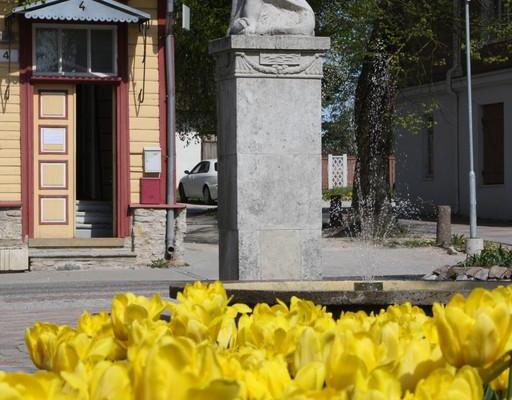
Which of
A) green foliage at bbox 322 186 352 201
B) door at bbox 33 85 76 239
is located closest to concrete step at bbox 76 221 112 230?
door at bbox 33 85 76 239

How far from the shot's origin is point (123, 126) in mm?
19203

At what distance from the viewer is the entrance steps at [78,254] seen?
18.6 m

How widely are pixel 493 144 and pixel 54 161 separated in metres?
16.7

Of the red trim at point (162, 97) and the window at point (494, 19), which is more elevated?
the window at point (494, 19)

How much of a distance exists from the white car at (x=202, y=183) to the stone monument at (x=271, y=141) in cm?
3355

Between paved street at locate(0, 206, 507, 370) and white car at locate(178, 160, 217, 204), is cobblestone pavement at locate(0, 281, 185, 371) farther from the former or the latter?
white car at locate(178, 160, 217, 204)

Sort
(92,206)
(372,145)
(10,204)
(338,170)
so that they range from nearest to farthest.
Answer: (10,204) < (92,206) < (372,145) < (338,170)

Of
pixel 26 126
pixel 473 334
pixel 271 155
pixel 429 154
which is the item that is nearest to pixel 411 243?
pixel 26 126

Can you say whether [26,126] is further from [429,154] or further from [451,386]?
[429,154]

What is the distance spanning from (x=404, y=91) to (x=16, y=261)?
2073 cm

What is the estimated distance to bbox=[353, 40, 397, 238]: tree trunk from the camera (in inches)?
1040

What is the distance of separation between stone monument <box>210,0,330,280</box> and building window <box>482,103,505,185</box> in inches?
882

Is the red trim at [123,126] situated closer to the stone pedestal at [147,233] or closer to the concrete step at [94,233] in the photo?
the stone pedestal at [147,233]

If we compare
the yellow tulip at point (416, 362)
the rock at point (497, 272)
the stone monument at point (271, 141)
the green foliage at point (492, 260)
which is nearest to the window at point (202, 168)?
the green foliage at point (492, 260)
